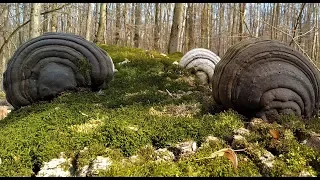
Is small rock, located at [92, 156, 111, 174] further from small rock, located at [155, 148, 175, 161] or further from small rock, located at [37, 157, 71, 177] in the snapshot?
small rock, located at [155, 148, 175, 161]

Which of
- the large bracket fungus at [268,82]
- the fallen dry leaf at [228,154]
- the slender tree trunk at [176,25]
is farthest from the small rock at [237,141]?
the slender tree trunk at [176,25]

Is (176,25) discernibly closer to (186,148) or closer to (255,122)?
(255,122)

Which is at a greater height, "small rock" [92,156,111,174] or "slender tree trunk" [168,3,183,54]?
"slender tree trunk" [168,3,183,54]

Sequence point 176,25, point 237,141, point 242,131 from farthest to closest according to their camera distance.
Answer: point 176,25 → point 242,131 → point 237,141

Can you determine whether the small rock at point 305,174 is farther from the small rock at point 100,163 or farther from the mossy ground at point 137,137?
the small rock at point 100,163

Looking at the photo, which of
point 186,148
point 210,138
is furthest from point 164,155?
point 210,138

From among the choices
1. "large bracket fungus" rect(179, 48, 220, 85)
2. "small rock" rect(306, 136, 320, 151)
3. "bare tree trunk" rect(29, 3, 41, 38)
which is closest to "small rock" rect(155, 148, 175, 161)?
"small rock" rect(306, 136, 320, 151)
